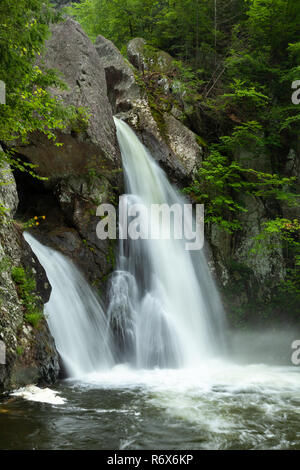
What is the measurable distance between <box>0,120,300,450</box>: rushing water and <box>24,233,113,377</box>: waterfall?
0.07 ft

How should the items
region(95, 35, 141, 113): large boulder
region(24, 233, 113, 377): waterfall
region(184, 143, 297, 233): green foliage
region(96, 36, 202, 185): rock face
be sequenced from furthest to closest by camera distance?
1. region(95, 35, 141, 113): large boulder
2. region(96, 36, 202, 185): rock face
3. region(184, 143, 297, 233): green foliage
4. region(24, 233, 113, 377): waterfall

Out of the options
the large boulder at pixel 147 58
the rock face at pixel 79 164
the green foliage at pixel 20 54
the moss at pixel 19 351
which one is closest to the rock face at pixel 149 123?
the large boulder at pixel 147 58

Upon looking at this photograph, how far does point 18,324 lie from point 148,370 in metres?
3.04

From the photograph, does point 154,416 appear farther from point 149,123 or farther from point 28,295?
point 149,123

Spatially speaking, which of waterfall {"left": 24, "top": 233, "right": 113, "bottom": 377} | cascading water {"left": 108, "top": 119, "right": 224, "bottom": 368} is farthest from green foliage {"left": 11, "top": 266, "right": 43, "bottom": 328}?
cascading water {"left": 108, "top": 119, "right": 224, "bottom": 368}

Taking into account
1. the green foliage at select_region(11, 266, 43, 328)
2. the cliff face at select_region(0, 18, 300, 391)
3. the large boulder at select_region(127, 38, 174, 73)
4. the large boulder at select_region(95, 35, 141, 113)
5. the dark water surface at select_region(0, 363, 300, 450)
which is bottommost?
the dark water surface at select_region(0, 363, 300, 450)

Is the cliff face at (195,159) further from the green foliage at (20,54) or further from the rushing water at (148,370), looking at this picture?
the green foliage at (20,54)

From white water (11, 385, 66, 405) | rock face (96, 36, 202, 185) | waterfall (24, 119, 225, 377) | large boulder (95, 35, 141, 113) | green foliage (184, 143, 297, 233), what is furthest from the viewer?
large boulder (95, 35, 141, 113)

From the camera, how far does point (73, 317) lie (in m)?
6.86

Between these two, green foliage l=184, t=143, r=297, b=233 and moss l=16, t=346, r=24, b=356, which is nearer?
moss l=16, t=346, r=24, b=356

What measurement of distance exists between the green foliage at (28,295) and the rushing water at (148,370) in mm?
942

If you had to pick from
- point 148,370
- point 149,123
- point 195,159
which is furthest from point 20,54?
point 195,159

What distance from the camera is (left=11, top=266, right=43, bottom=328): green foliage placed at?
17.6ft

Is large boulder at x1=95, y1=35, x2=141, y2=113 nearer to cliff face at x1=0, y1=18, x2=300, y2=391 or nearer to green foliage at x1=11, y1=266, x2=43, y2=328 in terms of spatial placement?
cliff face at x1=0, y1=18, x2=300, y2=391
